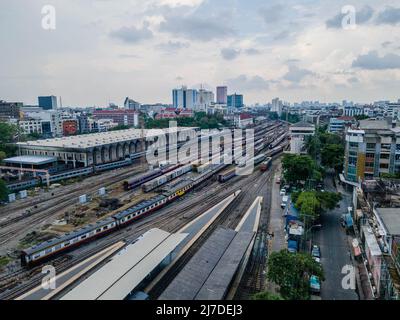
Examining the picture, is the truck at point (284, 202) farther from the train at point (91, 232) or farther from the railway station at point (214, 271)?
the train at point (91, 232)

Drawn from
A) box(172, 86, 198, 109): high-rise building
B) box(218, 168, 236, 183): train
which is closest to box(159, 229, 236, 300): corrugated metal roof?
box(218, 168, 236, 183): train

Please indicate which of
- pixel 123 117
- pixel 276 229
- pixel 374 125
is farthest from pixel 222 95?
pixel 276 229

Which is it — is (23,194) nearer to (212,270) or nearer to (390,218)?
(212,270)

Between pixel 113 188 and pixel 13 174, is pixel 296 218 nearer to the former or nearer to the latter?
pixel 113 188

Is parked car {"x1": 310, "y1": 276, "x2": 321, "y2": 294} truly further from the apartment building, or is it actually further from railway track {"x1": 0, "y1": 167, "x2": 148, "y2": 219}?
railway track {"x1": 0, "y1": 167, "x2": 148, "y2": 219}

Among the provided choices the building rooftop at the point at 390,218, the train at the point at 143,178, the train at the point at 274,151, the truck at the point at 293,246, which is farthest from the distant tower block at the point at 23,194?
the train at the point at 274,151

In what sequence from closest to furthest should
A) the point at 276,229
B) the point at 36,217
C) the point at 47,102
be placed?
the point at 276,229, the point at 36,217, the point at 47,102
